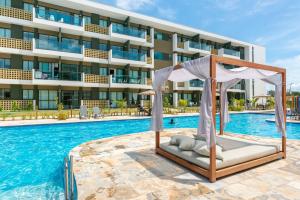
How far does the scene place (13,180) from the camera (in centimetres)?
513

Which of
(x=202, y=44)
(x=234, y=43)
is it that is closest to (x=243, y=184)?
(x=202, y=44)

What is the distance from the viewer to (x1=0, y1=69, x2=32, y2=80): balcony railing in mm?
18406

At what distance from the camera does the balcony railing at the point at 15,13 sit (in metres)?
18.8

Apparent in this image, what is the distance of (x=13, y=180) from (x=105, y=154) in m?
2.65

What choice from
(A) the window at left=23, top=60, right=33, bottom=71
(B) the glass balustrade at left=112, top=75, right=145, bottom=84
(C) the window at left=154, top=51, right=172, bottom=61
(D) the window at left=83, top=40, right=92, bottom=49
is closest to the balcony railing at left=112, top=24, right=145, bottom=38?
(D) the window at left=83, top=40, right=92, bottom=49

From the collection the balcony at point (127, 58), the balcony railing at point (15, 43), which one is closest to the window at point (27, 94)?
the balcony railing at point (15, 43)

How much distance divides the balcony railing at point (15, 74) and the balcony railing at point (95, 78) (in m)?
5.93

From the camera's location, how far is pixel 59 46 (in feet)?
67.6

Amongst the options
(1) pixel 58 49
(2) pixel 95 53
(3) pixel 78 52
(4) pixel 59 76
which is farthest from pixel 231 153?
(2) pixel 95 53

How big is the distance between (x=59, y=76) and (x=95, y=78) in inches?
161

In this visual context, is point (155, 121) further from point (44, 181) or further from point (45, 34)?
point (45, 34)

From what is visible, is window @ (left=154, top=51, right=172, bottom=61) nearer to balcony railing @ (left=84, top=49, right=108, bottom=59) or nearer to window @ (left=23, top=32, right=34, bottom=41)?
balcony railing @ (left=84, top=49, right=108, bottom=59)

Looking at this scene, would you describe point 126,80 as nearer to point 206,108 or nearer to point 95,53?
point 95,53

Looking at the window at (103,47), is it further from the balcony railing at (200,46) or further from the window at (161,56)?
the balcony railing at (200,46)
